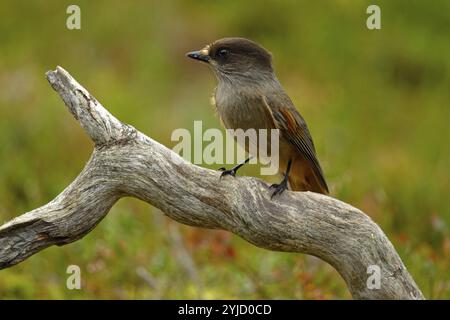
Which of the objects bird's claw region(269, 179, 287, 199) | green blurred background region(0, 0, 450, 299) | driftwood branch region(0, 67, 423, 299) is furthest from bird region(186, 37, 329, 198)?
green blurred background region(0, 0, 450, 299)

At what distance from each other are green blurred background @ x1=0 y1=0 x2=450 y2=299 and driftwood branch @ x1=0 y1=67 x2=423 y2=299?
1085 millimetres

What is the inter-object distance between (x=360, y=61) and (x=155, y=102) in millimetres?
2401

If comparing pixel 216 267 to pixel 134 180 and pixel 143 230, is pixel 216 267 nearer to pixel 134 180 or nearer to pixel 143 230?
pixel 143 230

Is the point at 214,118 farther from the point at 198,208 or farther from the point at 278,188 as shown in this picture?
the point at 198,208

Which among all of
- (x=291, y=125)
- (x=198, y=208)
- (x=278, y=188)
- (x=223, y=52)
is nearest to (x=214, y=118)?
(x=223, y=52)

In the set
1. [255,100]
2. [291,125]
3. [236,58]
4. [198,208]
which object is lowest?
[198,208]

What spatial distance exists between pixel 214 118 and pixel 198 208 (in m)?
4.66

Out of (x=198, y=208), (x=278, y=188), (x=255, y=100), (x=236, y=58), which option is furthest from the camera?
(x=236, y=58)

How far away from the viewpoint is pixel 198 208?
4086mm

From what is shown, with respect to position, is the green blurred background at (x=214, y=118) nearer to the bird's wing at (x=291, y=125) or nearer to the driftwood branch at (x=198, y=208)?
the bird's wing at (x=291, y=125)

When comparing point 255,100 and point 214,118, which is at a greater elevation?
point 255,100

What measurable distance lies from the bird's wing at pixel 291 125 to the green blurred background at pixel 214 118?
0.86 metres

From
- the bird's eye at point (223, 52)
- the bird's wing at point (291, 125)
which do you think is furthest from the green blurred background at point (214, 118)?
the bird's eye at point (223, 52)

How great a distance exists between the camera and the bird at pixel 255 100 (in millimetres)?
4590
